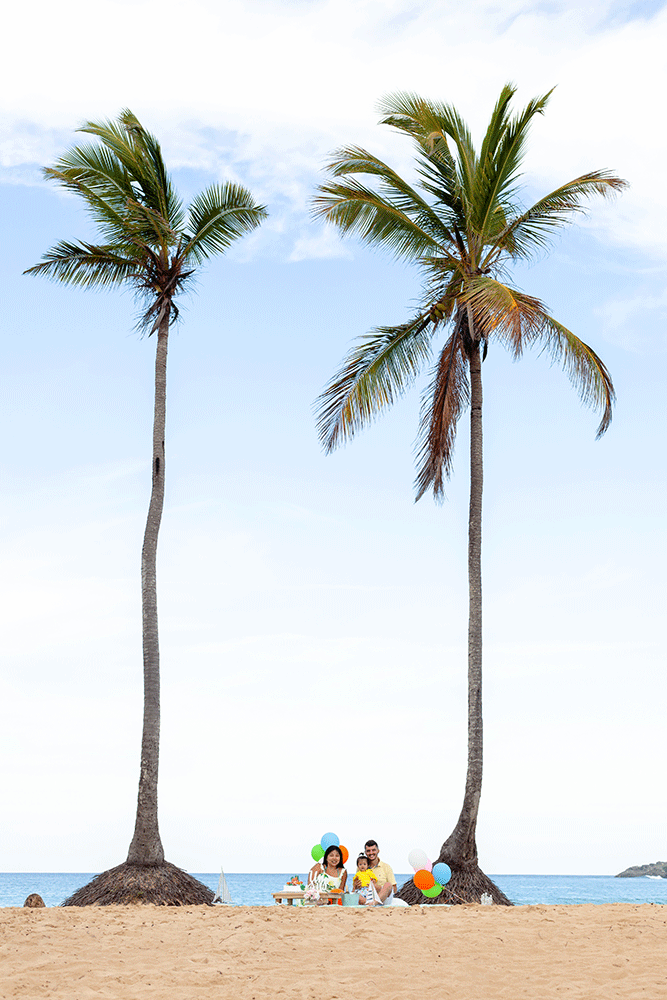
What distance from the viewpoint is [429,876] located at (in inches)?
481

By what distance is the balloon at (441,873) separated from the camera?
1225cm

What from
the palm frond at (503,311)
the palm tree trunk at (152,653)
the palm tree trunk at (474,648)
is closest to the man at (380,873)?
the palm tree trunk at (474,648)

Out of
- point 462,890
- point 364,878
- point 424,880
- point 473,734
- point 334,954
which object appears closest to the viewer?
point 334,954

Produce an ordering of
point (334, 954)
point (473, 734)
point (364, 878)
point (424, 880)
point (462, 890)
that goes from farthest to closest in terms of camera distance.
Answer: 1. point (473, 734)
2. point (462, 890)
3. point (424, 880)
4. point (364, 878)
5. point (334, 954)

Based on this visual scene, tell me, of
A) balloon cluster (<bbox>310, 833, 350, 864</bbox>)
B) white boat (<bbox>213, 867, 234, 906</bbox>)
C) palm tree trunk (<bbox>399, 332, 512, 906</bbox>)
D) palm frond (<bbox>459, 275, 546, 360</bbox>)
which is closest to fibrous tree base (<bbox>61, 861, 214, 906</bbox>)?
white boat (<bbox>213, 867, 234, 906</bbox>)

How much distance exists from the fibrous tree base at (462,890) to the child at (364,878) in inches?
55.8

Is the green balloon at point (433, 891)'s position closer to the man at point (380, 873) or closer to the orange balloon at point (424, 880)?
the orange balloon at point (424, 880)

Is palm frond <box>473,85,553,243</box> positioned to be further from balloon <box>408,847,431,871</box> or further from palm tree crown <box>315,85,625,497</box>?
balloon <box>408,847,431,871</box>

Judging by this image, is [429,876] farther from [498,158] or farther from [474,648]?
[498,158]

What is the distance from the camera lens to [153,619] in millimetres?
13883

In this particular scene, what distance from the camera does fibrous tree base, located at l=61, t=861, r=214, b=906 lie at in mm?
12094

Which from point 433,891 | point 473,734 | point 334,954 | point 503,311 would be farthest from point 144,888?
point 503,311

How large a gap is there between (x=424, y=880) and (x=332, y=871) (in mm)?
1357

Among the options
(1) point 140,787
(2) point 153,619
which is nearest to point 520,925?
(1) point 140,787
